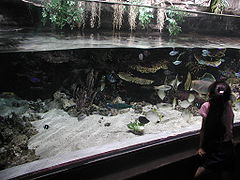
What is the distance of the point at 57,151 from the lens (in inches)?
88.6

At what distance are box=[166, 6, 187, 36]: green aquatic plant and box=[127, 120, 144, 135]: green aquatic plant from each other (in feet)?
5.31

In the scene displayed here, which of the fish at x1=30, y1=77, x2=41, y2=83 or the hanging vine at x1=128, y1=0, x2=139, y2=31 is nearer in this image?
the fish at x1=30, y1=77, x2=41, y2=83

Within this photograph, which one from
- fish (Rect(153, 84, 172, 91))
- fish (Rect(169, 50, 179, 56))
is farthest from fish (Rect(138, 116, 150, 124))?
fish (Rect(169, 50, 179, 56))

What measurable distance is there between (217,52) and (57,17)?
3.47m

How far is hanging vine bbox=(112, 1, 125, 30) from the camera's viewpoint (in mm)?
2758

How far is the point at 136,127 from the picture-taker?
2994mm

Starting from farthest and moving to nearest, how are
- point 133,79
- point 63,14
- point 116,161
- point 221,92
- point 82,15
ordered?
point 133,79 < point 82,15 < point 63,14 < point 116,161 < point 221,92

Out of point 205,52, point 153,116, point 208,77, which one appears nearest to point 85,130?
point 153,116

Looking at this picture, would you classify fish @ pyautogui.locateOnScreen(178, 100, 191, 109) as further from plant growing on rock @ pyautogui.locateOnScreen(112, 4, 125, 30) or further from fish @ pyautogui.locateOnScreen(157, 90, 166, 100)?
plant growing on rock @ pyautogui.locateOnScreen(112, 4, 125, 30)

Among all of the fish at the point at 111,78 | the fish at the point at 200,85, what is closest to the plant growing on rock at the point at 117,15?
the fish at the point at 111,78

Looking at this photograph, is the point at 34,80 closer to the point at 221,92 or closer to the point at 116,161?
the point at 116,161

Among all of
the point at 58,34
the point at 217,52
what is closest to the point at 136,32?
the point at 58,34

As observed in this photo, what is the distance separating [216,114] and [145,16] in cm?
192

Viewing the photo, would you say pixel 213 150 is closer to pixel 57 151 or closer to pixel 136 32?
pixel 57 151
